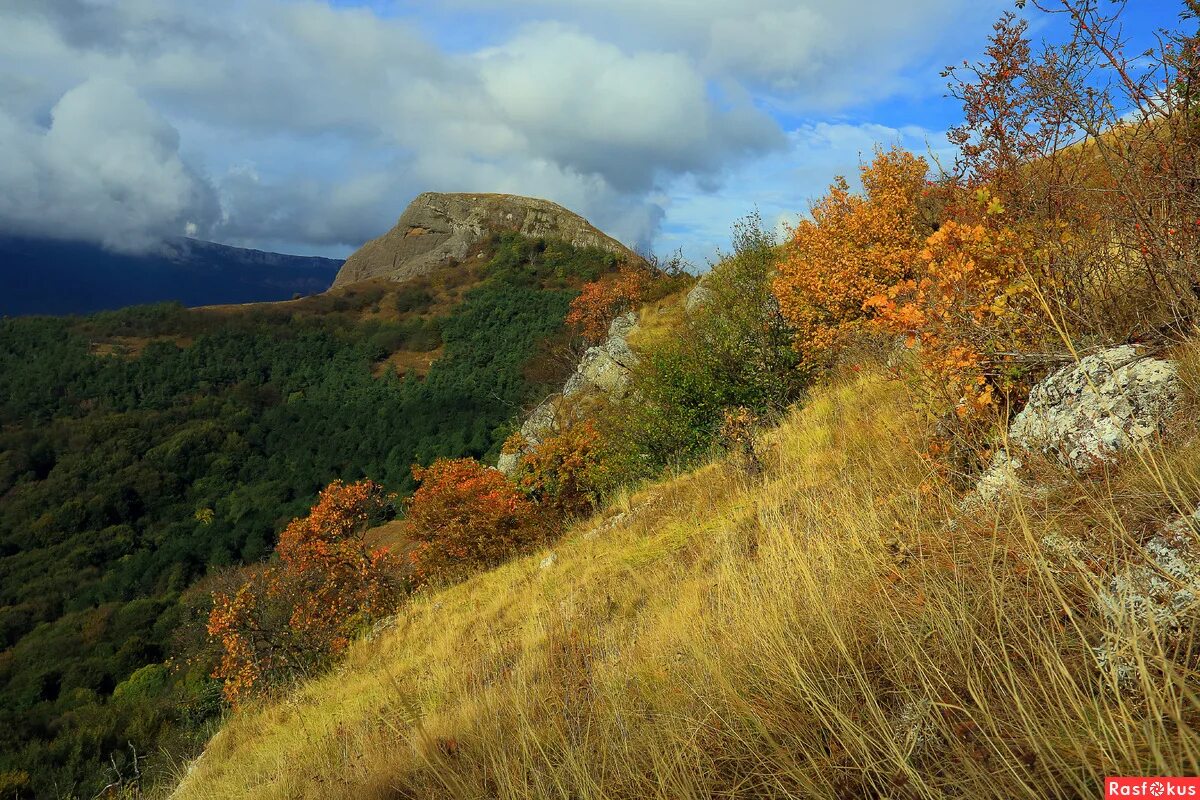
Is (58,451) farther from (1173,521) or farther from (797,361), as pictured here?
(1173,521)

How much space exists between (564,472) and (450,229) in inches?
2178

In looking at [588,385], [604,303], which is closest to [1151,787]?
[588,385]

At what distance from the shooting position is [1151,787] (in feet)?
3.91

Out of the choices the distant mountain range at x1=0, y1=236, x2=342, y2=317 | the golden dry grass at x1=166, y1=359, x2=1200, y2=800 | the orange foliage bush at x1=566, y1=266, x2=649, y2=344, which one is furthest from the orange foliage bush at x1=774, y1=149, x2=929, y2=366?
the distant mountain range at x1=0, y1=236, x2=342, y2=317

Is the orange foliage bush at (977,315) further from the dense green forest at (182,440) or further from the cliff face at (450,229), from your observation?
the cliff face at (450,229)

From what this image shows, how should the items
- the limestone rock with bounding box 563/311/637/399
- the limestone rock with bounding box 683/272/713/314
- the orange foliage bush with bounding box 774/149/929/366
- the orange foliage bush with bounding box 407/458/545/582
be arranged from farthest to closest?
the limestone rock with bounding box 683/272/713/314, the limestone rock with bounding box 563/311/637/399, the orange foliage bush with bounding box 407/458/545/582, the orange foliage bush with bounding box 774/149/929/366

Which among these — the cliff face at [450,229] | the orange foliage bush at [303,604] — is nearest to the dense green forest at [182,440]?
the cliff face at [450,229]

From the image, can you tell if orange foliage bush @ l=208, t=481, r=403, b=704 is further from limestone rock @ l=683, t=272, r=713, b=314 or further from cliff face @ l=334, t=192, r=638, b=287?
cliff face @ l=334, t=192, r=638, b=287

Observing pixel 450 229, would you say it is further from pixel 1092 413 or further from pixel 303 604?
pixel 1092 413

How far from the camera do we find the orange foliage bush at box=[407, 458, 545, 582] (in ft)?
54.3

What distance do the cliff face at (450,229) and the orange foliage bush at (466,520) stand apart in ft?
148

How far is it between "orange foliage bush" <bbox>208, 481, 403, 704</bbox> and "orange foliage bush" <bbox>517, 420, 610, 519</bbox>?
4747 mm

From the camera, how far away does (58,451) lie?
43562 mm

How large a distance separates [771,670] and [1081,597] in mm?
977
